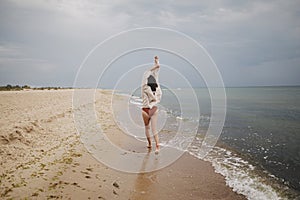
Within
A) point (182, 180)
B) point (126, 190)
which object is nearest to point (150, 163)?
point (182, 180)

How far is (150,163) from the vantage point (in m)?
7.37

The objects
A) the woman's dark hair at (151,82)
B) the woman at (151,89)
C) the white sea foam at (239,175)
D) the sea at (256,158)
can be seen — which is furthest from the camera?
the woman's dark hair at (151,82)

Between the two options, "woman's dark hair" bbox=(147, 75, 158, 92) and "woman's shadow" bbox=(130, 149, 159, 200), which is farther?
"woman's dark hair" bbox=(147, 75, 158, 92)

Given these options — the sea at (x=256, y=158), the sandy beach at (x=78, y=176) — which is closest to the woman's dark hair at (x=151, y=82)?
the sandy beach at (x=78, y=176)

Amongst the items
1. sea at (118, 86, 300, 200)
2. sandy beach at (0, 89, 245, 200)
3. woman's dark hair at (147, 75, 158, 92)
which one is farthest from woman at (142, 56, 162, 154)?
sea at (118, 86, 300, 200)

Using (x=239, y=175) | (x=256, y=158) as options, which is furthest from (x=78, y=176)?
(x=256, y=158)

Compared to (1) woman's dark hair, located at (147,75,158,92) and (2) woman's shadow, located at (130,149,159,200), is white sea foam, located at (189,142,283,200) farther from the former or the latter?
(1) woman's dark hair, located at (147,75,158,92)

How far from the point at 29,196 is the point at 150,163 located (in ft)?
12.2

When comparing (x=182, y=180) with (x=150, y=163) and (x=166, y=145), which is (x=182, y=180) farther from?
(x=166, y=145)

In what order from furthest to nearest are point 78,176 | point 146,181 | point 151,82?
1. point 151,82
2. point 146,181
3. point 78,176

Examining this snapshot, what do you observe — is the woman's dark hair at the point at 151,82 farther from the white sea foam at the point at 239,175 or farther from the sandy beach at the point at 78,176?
the white sea foam at the point at 239,175

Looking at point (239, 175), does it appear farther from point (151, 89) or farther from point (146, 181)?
point (151, 89)

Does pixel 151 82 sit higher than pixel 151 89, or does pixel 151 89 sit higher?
pixel 151 82

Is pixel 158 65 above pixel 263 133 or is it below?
above
